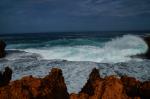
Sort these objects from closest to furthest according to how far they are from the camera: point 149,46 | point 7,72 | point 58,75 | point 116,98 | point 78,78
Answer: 1. point 116,98
2. point 58,75
3. point 7,72
4. point 78,78
5. point 149,46

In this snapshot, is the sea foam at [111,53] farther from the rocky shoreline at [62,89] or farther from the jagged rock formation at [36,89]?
the jagged rock formation at [36,89]

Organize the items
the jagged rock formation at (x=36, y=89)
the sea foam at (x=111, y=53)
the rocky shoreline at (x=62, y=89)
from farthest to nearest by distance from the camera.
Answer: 1. the sea foam at (x=111, y=53)
2. the jagged rock formation at (x=36, y=89)
3. the rocky shoreline at (x=62, y=89)

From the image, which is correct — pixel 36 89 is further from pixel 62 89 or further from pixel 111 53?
pixel 111 53

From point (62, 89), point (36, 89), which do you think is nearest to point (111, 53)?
point (62, 89)

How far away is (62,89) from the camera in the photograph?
6633 mm

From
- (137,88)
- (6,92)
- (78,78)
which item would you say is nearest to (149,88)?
(137,88)

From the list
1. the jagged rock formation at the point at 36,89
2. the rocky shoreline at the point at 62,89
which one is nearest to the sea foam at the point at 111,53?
the rocky shoreline at the point at 62,89

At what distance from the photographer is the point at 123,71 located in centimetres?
1546

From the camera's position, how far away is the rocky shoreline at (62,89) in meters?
5.12

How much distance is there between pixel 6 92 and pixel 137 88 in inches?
127

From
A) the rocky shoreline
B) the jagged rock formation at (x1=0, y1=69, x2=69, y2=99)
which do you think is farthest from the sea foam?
the jagged rock formation at (x1=0, y1=69, x2=69, y2=99)

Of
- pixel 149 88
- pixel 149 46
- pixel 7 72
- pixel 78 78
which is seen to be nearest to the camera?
pixel 149 88

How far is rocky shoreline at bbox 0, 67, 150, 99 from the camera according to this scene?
5.12 metres

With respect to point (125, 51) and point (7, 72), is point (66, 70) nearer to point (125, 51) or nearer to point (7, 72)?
point (7, 72)
